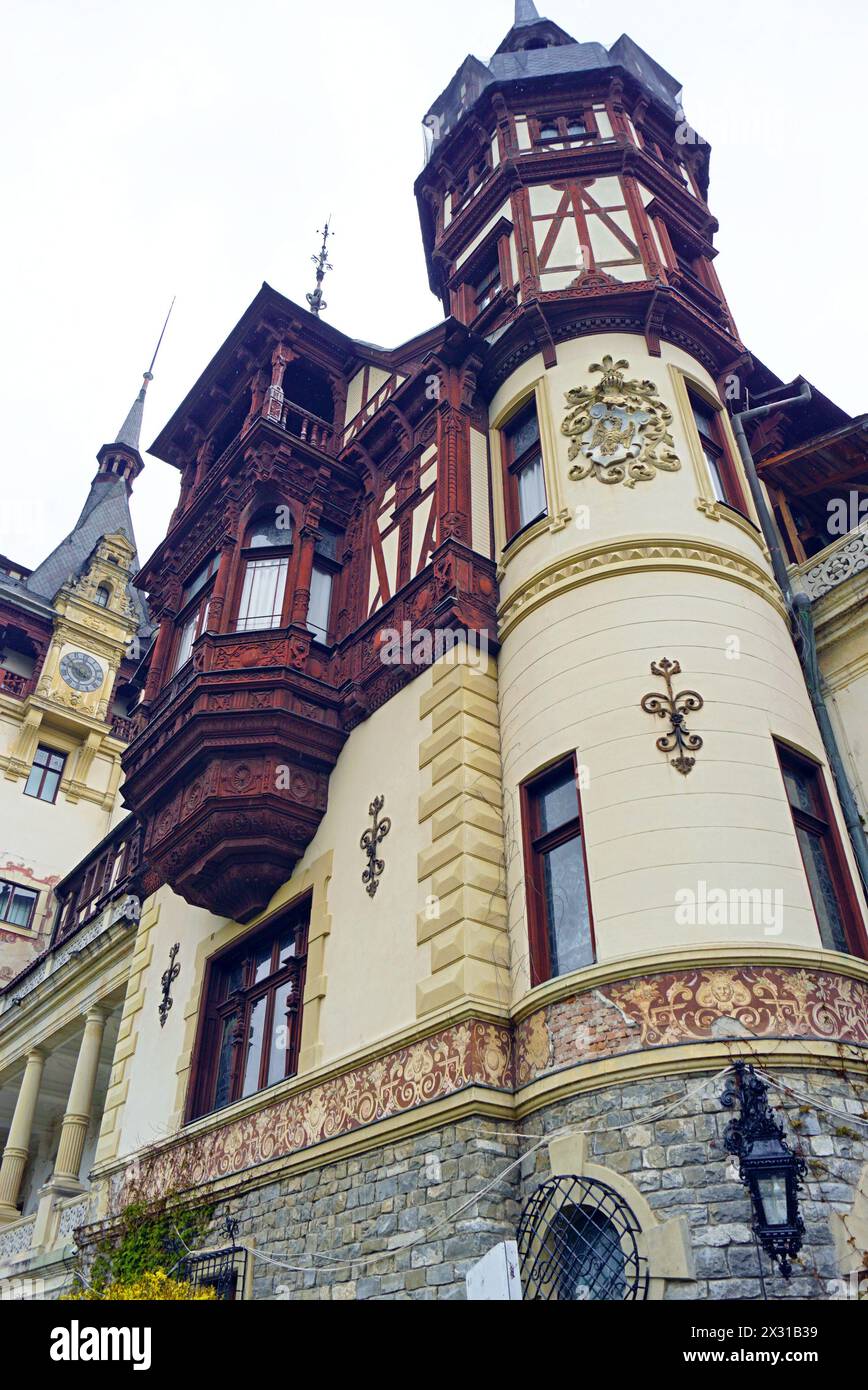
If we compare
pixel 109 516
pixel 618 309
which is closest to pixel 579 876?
pixel 618 309

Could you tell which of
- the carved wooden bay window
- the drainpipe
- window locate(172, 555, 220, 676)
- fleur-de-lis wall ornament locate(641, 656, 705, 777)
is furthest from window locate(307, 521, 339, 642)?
the drainpipe

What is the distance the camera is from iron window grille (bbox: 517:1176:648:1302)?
→ 309 inches

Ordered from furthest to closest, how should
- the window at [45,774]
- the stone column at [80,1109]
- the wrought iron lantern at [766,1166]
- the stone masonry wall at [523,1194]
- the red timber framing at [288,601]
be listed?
the window at [45,774] → the stone column at [80,1109] → the red timber framing at [288,601] → the stone masonry wall at [523,1194] → the wrought iron lantern at [766,1166]

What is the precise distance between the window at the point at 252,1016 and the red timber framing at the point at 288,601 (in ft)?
2.15

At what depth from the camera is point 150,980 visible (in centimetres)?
1625

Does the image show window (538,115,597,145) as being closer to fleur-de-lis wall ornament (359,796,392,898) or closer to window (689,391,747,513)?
window (689,391,747,513)

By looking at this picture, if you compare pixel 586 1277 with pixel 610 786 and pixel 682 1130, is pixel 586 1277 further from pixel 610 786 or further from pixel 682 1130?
pixel 610 786

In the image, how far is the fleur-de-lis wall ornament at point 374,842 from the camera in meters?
11.8

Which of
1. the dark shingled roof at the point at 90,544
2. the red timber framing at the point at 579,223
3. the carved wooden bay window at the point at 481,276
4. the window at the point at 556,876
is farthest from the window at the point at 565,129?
the dark shingled roof at the point at 90,544

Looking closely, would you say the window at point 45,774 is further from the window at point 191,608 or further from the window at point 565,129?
the window at point 565,129

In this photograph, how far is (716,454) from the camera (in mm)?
13953

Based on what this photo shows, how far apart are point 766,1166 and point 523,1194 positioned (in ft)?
7.71

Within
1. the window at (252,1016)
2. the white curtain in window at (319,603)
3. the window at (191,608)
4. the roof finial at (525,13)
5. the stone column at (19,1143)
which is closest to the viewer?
the window at (252,1016)

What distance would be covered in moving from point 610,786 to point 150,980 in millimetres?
9633
